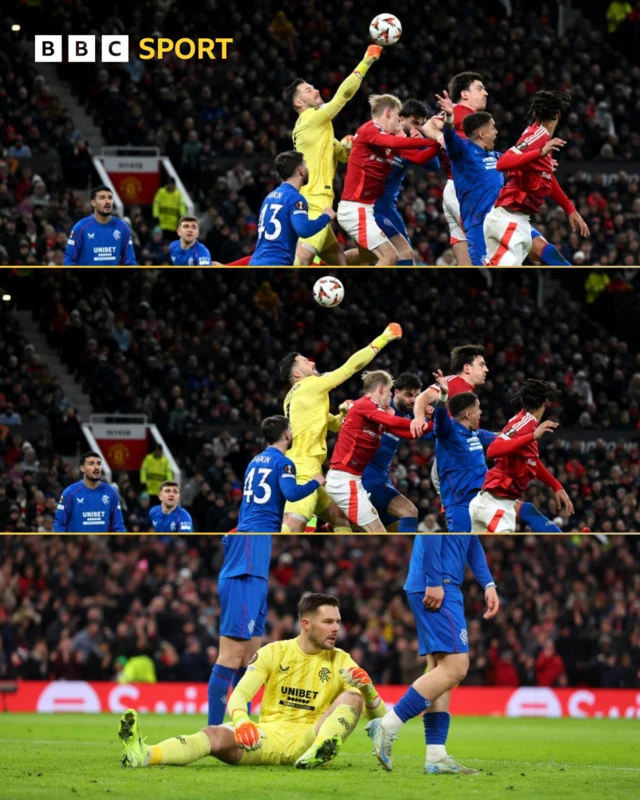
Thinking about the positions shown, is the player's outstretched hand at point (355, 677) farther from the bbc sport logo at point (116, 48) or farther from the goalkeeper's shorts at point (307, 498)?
the bbc sport logo at point (116, 48)

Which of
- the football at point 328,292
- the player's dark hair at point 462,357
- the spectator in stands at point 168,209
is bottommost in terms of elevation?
the player's dark hair at point 462,357

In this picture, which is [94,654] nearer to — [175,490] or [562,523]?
[562,523]

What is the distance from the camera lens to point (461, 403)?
9.34 meters

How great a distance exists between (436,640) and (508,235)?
3.44 metres

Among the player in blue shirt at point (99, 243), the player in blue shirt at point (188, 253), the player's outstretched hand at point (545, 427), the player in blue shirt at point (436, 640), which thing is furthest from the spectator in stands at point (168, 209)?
the player in blue shirt at point (436, 640)

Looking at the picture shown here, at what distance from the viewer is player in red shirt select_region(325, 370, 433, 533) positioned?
10000mm

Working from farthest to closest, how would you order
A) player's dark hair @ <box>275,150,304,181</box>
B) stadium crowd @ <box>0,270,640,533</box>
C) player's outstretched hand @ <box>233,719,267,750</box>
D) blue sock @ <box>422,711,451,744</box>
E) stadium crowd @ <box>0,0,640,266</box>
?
1. stadium crowd @ <box>0,0,640,266</box>
2. stadium crowd @ <box>0,270,640,533</box>
3. player's dark hair @ <box>275,150,304,181</box>
4. blue sock @ <box>422,711,451,744</box>
5. player's outstretched hand @ <box>233,719,267,750</box>

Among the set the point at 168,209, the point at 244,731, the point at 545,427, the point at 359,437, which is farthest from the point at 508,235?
the point at 168,209

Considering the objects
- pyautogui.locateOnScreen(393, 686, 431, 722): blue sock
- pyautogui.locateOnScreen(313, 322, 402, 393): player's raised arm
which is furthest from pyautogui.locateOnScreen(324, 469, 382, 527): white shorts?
pyautogui.locateOnScreen(393, 686, 431, 722): blue sock

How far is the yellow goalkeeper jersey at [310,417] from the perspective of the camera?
1034 cm

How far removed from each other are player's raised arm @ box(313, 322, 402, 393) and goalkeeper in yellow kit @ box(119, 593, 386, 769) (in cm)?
233

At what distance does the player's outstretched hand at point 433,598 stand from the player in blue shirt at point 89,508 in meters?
3.00

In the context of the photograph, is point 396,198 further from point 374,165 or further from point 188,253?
point 188,253

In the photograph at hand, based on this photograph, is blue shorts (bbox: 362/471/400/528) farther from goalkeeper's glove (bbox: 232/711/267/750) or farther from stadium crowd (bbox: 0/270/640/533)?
goalkeeper's glove (bbox: 232/711/267/750)
